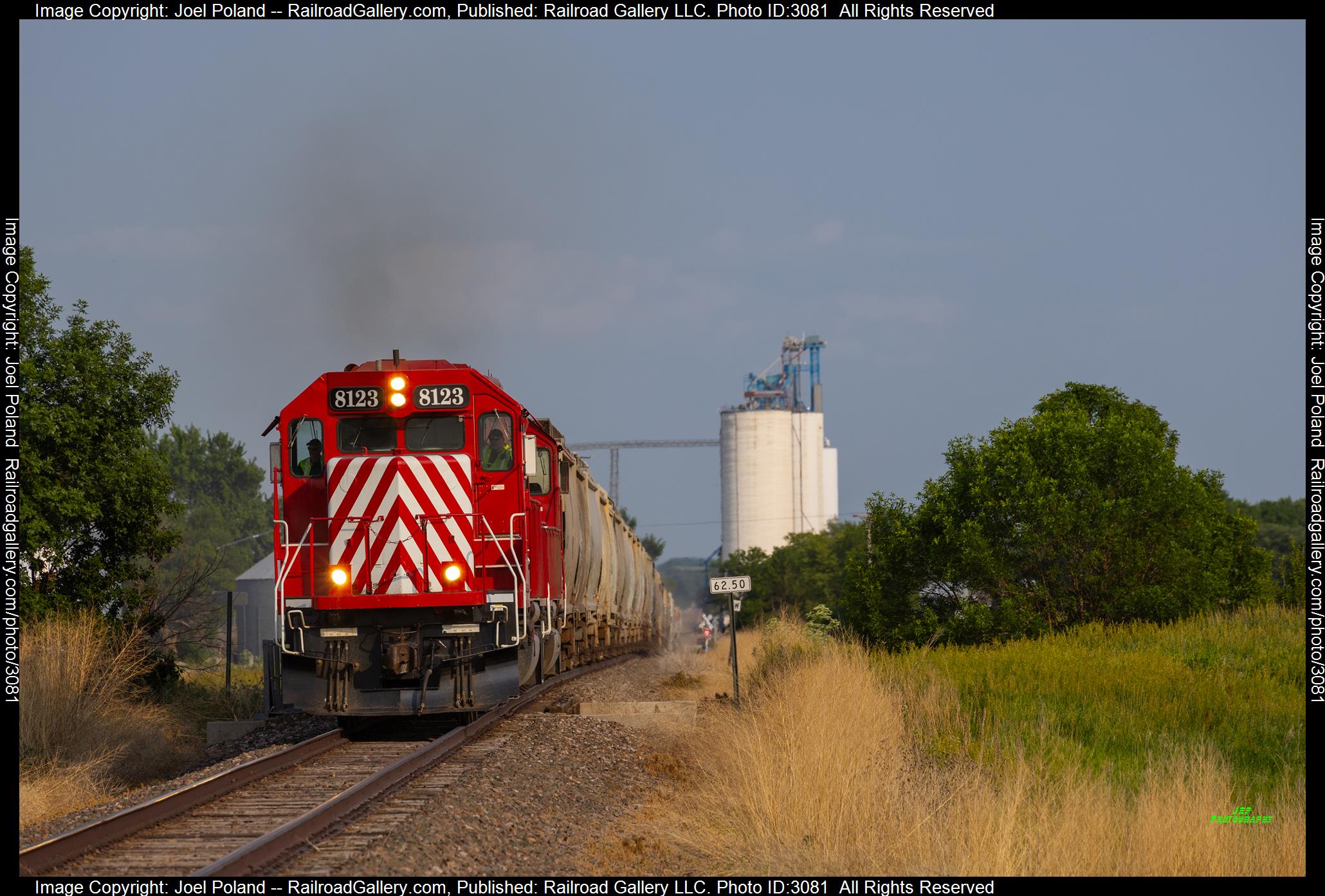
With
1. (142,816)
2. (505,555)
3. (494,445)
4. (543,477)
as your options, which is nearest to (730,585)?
(543,477)

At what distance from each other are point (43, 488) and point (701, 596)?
12265cm

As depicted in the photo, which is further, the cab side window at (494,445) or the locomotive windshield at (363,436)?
the cab side window at (494,445)

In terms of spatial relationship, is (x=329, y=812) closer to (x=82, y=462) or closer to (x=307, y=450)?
(x=307, y=450)

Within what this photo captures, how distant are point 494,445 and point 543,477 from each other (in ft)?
6.01

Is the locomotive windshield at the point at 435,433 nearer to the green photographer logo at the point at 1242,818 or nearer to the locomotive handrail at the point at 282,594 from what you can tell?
the locomotive handrail at the point at 282,594

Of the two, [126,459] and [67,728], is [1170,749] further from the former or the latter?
[126,459]

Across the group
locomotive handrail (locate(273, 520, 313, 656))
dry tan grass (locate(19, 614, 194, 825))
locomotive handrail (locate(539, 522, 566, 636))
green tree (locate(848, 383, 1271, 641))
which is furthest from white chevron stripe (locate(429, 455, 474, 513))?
green tree (locate(848, 383, 1271, 641))

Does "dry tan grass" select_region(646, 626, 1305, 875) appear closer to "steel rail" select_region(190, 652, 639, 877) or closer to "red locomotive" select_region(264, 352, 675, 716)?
"steel rail" select_region(190, 652, 639, 877)

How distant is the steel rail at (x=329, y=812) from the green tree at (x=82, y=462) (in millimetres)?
7944

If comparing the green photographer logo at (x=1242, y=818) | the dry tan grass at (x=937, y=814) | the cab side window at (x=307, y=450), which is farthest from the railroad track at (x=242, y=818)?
the green photographer logo at (x=1242, y=818)

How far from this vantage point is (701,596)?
452 ft

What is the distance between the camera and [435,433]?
13.2 metres

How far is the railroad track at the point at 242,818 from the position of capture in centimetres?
709
